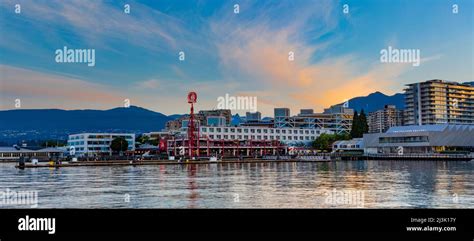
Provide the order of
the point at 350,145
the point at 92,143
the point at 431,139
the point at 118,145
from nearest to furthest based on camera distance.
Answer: the point at 431,139 < the point at 118,145 < the point at 92,143 < the point at 350,145

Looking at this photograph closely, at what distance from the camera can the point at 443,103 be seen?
137m

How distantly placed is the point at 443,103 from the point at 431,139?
195 feet

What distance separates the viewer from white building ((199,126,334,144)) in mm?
105562

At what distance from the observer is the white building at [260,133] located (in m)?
106

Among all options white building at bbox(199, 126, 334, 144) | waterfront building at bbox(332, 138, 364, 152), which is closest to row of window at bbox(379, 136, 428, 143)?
waterfront building at bbox(332, 138, 364, 152)

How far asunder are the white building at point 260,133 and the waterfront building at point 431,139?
30636mm

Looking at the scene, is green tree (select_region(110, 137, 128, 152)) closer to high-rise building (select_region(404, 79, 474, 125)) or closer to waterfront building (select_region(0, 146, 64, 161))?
waterfront building (select_region(0, 146, 64, 161))

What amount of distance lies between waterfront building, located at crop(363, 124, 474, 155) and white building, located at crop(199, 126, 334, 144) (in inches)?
1206

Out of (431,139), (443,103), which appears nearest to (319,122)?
(443,103)

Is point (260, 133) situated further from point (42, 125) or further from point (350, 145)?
point (42, 125)

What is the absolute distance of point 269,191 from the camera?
23172 millimetres
